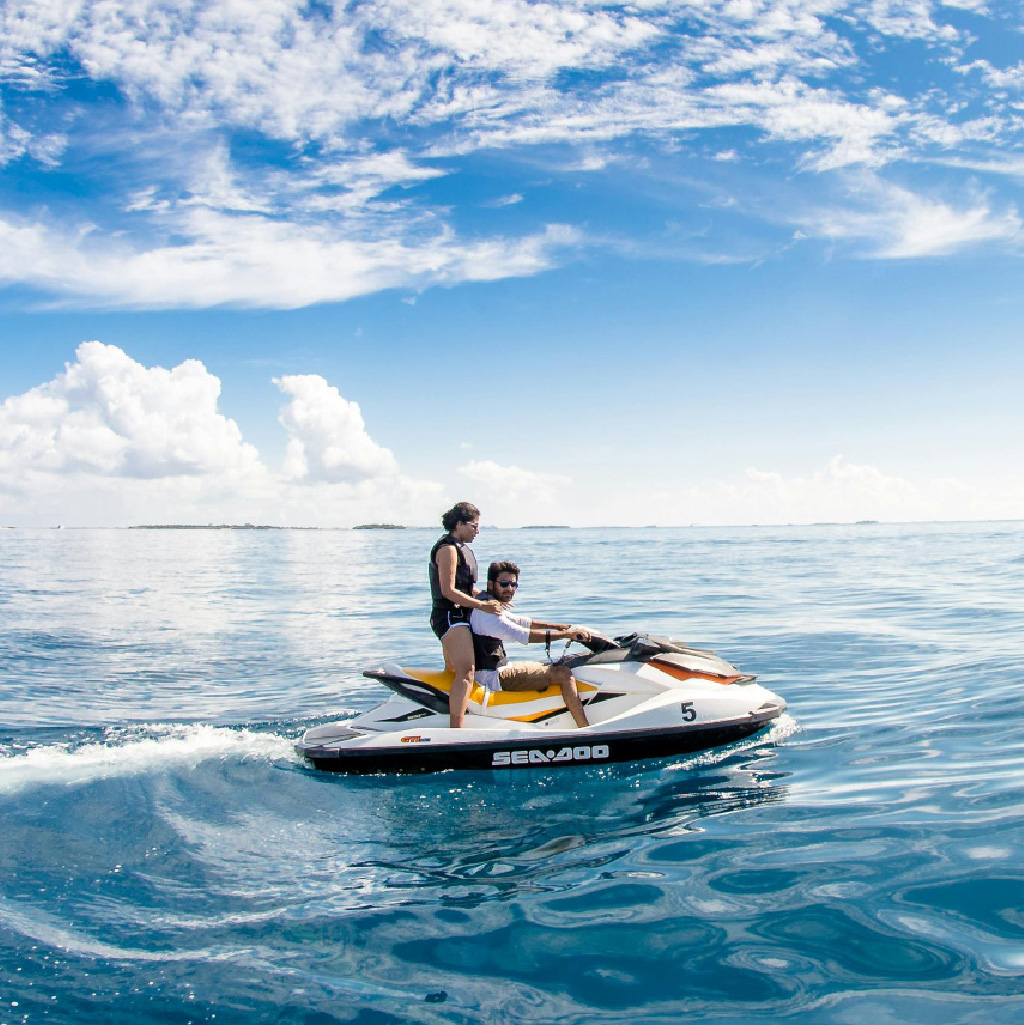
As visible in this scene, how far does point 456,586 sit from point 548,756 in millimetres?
1642

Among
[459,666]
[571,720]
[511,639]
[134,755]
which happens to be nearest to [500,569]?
[511,639]

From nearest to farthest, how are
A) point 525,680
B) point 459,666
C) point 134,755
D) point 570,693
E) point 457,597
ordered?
point 457,597, point 459,666, point 570,693, point 134,755, point 525,680

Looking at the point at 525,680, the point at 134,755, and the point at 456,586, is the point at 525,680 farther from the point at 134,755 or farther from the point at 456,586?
the point at 134,755

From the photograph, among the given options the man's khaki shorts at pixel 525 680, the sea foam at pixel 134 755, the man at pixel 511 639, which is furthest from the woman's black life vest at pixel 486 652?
the sea foam at pixel 134 755

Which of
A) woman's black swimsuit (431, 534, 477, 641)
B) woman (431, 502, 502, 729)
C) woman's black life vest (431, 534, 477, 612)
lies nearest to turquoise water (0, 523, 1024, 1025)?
woman (431, 502, 502, 729)

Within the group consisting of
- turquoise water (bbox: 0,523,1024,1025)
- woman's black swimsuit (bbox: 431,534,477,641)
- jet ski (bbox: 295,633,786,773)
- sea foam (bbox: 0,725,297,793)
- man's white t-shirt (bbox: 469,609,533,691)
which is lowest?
sea foam (bbox: 0,725,297,793)

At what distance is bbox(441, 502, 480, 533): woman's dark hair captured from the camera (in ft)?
24.3

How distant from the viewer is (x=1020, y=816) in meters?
5.78

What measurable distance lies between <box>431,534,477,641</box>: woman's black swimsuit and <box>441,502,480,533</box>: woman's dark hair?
0.35 ft

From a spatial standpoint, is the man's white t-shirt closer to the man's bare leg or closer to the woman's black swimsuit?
the woman's black swimsuit

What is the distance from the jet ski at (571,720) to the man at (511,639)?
0.11 m

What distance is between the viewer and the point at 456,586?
7523 millimetres

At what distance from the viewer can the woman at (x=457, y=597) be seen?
739 centimetres

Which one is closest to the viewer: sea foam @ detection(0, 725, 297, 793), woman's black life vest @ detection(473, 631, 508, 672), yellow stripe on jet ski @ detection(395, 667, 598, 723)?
sea foam @ detection(0, 725, 297, 793)
